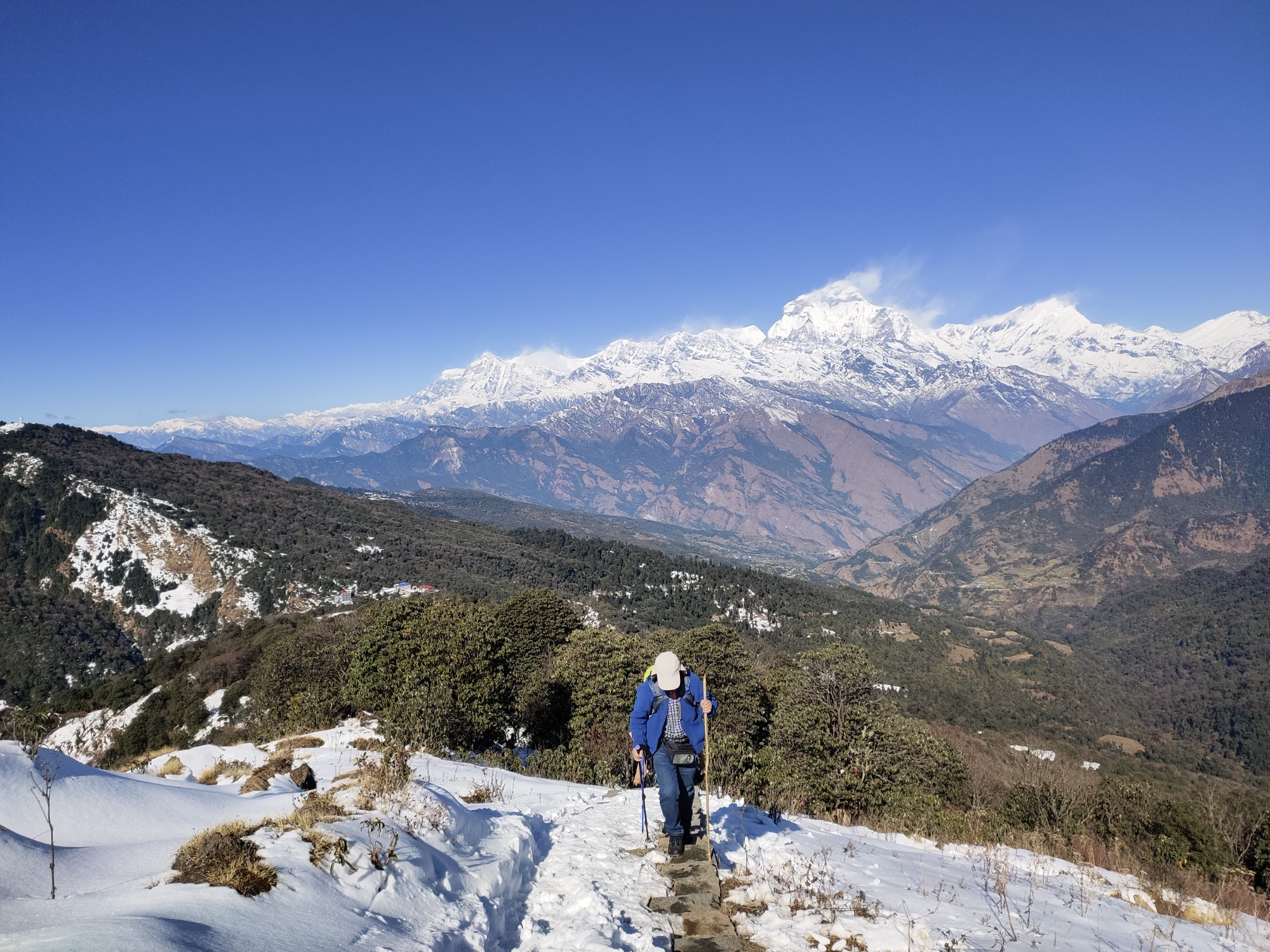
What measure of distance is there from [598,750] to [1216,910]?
783 inches

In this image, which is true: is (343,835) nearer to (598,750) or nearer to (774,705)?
(598,750)

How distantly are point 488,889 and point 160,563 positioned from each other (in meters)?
155

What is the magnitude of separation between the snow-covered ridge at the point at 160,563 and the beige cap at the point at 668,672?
424ft

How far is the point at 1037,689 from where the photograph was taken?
14412 cm

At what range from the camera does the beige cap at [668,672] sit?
9.20m

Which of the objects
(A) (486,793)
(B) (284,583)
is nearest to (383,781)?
(A) (486,793)

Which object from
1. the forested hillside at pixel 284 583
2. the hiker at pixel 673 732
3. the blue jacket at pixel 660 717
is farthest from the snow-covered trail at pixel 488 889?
the forested hillside at pixel 284 583

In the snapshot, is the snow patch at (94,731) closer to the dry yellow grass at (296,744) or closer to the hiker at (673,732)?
the dry yellow grass at (296,744)

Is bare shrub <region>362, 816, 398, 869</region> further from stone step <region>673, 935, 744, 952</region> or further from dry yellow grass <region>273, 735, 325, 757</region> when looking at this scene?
dry yellow grass <region>273, 735, 325, 757</region>

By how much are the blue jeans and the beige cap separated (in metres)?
0.93

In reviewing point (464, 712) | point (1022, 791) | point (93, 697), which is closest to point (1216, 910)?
point (1022, 791)

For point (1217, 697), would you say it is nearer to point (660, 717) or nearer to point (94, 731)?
point (660, 717)

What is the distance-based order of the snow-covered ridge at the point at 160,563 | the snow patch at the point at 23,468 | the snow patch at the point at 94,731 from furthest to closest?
the snow patch at the point at 23,468 < the snow-covered ridge at the point at 160,563 < the snow patch at the point at 94,731

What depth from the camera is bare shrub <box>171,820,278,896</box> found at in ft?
17.9
